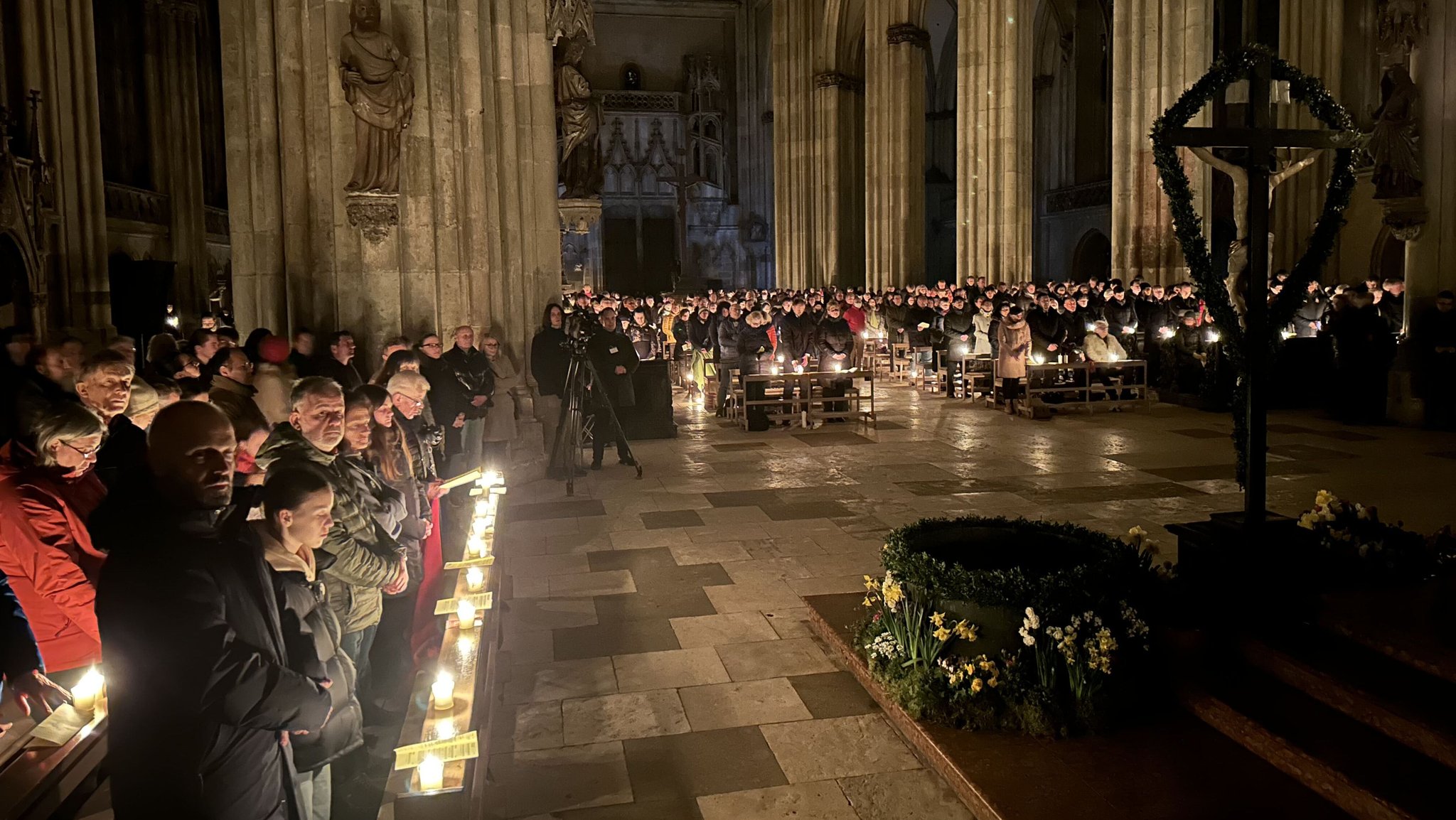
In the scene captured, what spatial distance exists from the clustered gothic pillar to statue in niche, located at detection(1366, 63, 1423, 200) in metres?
11.1

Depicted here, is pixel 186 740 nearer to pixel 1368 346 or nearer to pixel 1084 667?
pixel 1084 667

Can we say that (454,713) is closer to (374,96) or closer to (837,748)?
A: (837,748)

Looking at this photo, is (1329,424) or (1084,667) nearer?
(1084,667)

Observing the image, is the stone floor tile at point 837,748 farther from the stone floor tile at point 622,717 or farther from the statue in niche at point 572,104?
the statue in niche at point 572,104

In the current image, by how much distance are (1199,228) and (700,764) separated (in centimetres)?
350

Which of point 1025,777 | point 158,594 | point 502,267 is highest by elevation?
point 502,267

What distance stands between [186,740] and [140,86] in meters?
26.8

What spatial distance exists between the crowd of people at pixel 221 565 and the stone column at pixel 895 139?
2610 cm

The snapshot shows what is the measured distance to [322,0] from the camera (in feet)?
32.3

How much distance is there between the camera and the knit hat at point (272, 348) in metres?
8.30

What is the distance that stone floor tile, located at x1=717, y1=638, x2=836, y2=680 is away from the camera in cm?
574

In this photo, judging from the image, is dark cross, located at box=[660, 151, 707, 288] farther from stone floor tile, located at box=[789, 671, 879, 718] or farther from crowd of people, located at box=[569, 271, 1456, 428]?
stone floor tile, located at box=[789, 671, 879, 718]

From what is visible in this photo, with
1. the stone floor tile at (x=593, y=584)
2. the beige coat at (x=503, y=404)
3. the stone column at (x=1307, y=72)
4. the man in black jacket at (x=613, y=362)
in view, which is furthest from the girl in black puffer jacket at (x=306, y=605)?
the stone column at (x=1307, y=72)

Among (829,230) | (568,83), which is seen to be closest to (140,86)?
(568,83)
